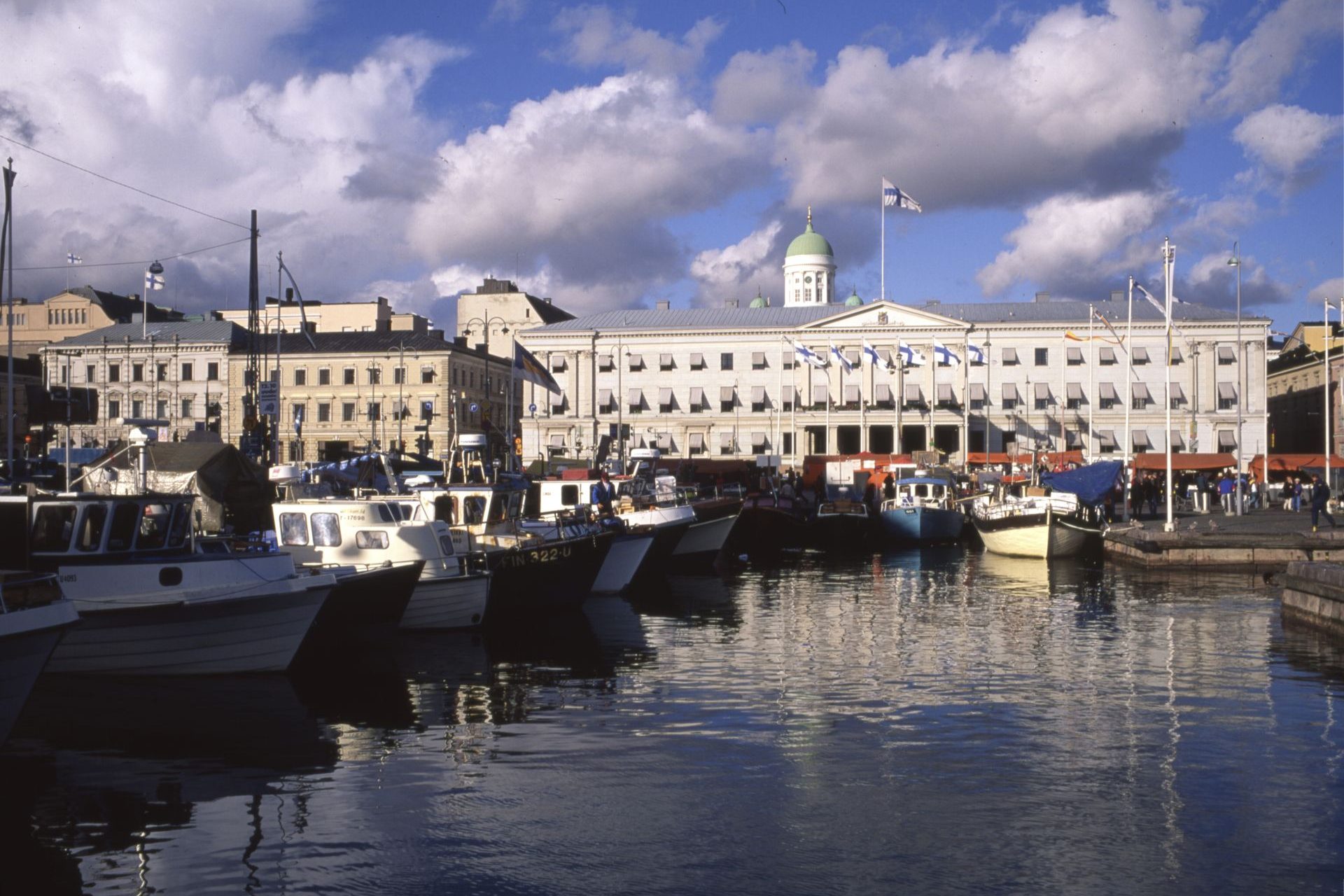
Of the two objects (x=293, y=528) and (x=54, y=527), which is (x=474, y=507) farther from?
(x=54, y=527)

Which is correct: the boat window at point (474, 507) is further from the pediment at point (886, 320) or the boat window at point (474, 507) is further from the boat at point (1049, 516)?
the pediment at point (886, 320)

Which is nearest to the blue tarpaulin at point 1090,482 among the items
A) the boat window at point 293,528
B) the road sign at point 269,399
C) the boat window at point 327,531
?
the road sign at point 269,399

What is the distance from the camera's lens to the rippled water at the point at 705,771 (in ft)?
44.1

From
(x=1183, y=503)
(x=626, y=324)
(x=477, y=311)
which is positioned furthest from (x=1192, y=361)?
(x=477, y=311)

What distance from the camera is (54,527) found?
22641mm

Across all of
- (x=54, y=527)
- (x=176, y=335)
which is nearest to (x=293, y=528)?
(x=54, y=527)

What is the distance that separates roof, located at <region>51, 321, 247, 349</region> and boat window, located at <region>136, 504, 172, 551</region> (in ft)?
323

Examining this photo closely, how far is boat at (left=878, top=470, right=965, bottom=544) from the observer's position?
64.6 metres

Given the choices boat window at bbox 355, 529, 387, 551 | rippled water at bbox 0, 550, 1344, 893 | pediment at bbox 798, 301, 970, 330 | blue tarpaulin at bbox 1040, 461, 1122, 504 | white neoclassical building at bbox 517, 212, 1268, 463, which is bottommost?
rippled water at bbox 0, 550, 1344, 893

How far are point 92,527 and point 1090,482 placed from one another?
43777mm

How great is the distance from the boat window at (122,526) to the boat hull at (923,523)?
45.9 meters

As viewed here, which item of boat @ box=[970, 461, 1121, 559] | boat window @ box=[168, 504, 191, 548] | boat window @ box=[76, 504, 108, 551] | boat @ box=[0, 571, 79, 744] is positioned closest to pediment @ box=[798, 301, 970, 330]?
boat @ box=[970, 461, 1121, 559]

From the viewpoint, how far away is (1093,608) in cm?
3597

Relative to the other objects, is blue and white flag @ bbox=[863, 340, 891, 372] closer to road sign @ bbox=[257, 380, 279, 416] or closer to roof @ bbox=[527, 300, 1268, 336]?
roof @ bbox=[527, 300, 1268, 336]
